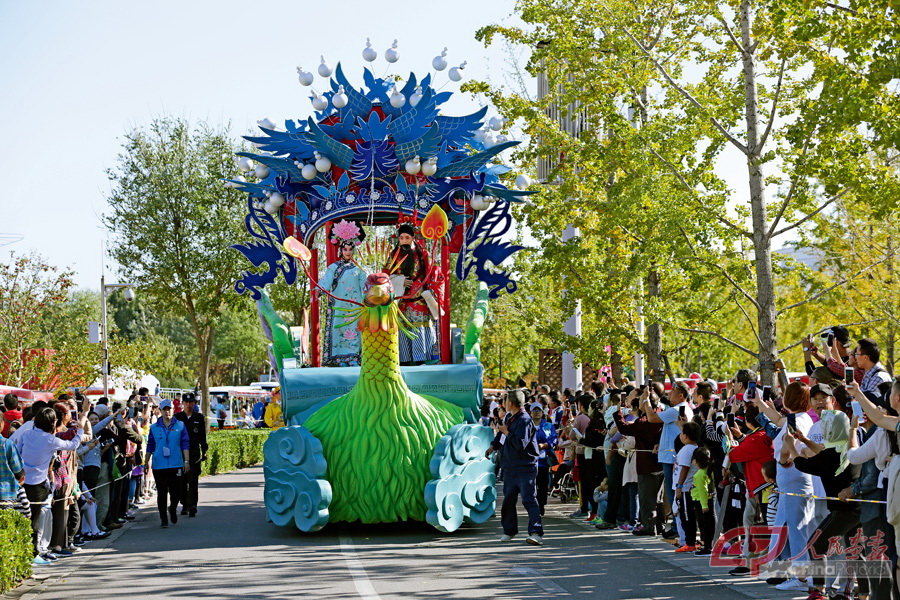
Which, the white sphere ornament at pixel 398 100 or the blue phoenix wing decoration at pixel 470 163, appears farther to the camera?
the blue phoenix wing decoration at pixel 470 163

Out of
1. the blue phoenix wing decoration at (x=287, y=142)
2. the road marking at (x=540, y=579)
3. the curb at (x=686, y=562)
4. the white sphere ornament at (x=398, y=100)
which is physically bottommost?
the curb at (x=686, y=562)

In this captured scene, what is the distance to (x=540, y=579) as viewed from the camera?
33.4 ft

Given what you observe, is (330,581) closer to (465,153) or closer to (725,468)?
(725,468)

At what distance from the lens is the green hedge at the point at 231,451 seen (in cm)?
2467

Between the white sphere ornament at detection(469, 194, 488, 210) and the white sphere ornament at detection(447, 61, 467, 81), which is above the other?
the white sphere ornament at detection(447, 61, 467, 81)

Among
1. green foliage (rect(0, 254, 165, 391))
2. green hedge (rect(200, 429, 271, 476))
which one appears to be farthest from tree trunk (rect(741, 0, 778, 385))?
green foliage (rect(0, 254, 165, 391))

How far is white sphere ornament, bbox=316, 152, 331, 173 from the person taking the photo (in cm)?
1488

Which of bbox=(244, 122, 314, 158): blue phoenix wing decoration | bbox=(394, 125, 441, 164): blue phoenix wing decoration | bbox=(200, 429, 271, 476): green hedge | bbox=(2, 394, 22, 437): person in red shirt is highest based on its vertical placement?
bbox=(244, 122, 314, 158): blue phoenix wing decoration

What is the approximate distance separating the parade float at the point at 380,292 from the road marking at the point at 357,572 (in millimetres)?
414

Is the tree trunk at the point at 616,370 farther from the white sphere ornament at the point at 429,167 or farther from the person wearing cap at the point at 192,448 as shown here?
the person wearing cap at the point at 192,448

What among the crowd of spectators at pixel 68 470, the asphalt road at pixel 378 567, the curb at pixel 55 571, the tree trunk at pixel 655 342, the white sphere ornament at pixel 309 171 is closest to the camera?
the asphalt road at pixel 378 567

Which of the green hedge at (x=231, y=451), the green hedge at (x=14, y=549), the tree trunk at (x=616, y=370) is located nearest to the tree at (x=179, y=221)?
the green hedge at (x=231, y=451)

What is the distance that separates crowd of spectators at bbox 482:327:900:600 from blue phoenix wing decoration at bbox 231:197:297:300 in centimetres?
453

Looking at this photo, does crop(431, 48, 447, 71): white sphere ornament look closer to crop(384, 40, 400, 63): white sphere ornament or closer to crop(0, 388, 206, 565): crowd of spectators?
crop(384, 40, 400, 63): white sphere ornament
